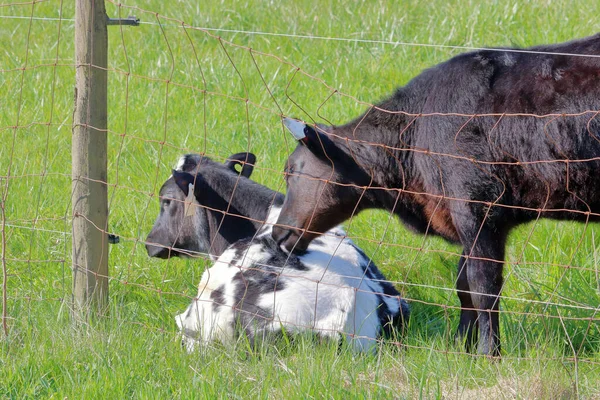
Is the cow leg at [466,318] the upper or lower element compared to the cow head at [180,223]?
lower

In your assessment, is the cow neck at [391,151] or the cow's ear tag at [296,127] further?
the cow neck at [391,151]

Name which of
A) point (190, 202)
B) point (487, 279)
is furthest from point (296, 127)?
point (487, 279)

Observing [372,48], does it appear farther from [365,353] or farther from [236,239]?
[365,353]

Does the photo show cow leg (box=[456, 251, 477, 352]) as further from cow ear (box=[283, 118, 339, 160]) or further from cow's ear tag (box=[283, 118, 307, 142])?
cow's ear tag (box=[283, 118, 307, 142])

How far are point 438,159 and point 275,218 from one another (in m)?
1.49

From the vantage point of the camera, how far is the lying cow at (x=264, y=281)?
5.07m

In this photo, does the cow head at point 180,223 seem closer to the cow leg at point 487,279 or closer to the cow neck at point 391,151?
the cow neck at point 391,151

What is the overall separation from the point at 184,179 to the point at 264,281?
1.07 m

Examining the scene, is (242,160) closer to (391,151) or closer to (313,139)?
(313,139)

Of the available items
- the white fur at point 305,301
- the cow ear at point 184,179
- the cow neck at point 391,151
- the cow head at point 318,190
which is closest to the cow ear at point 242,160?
the cow ear at point 184,179

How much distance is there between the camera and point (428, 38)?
32.6 feet

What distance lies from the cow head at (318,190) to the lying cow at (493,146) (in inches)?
5.8

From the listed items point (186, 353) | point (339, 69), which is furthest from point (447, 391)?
point (339, 69)

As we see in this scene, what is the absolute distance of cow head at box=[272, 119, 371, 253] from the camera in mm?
5637
